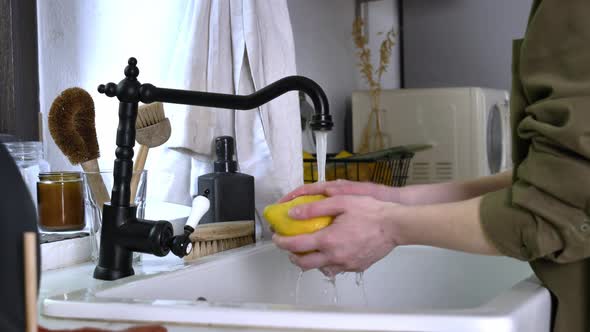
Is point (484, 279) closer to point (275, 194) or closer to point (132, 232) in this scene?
point (275, 194)

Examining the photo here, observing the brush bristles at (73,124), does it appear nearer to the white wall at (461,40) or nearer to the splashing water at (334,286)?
the splashing water at (334,286)

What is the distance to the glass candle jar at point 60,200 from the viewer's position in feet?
3.67

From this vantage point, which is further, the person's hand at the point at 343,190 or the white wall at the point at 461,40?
the white wall at the point at 461,40

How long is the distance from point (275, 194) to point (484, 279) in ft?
1.44

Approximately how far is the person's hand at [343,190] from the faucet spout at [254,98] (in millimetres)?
A: 118

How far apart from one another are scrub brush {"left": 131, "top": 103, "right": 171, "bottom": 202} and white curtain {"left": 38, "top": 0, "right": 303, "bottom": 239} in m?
0.17

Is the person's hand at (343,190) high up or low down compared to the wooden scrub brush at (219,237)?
up

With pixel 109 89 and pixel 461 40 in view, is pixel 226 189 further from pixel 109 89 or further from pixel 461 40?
pixel 461 40

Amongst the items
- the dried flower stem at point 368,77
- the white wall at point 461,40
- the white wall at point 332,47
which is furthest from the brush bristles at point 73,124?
the white wall at point 461,40

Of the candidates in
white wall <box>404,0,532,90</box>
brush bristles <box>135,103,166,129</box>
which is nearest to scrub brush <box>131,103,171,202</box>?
brush bristles <box>135,103,166,129</box>

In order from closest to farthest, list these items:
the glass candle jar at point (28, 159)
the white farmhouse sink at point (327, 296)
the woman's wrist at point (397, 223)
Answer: the white farmhouse sink at point (327, 296) < the woman's wrist at point (397, 223) < the glass candle jar at point (28, 159)

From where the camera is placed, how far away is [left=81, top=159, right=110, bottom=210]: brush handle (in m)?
1.07

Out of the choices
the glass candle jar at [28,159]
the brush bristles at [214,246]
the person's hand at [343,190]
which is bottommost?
the brush bristles at [214,246]

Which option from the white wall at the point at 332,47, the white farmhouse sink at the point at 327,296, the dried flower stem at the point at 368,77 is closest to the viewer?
the white farmhouse sink at the point at 327,296
